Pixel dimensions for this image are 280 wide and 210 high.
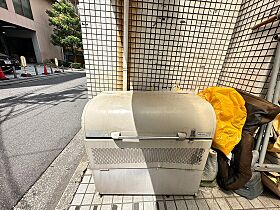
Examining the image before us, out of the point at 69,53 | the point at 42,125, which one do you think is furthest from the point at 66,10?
the point at 42,125

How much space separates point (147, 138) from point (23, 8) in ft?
75.7

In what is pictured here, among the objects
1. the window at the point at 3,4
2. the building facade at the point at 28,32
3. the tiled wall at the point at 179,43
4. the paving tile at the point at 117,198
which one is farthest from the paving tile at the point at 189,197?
the building facade at the point at 28,32

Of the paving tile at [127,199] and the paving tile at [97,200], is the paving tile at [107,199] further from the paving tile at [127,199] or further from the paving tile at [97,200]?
the paving tile at [127,199]

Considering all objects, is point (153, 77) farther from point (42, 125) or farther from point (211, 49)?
point (42, 125)

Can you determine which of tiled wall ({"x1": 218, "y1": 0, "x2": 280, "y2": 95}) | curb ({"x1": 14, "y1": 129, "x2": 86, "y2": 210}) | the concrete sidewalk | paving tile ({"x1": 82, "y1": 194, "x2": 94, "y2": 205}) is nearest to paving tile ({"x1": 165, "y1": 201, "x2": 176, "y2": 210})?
the concrete sidewalk

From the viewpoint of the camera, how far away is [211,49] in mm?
2133

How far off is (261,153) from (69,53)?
91.7ft

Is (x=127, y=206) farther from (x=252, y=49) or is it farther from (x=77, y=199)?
(x=252, y=49)

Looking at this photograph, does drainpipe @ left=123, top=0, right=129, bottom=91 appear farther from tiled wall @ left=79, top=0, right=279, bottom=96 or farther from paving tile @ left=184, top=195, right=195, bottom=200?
paving tile @ left=184, top=195, right=195, bottom=200

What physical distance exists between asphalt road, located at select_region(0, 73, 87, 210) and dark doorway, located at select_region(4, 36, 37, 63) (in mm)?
18825

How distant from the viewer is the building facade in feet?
52.2

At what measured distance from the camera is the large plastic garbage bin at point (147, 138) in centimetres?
134

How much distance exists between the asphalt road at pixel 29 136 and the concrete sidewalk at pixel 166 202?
740 mm

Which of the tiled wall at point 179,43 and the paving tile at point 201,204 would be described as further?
the tiled wall at point 179,43
